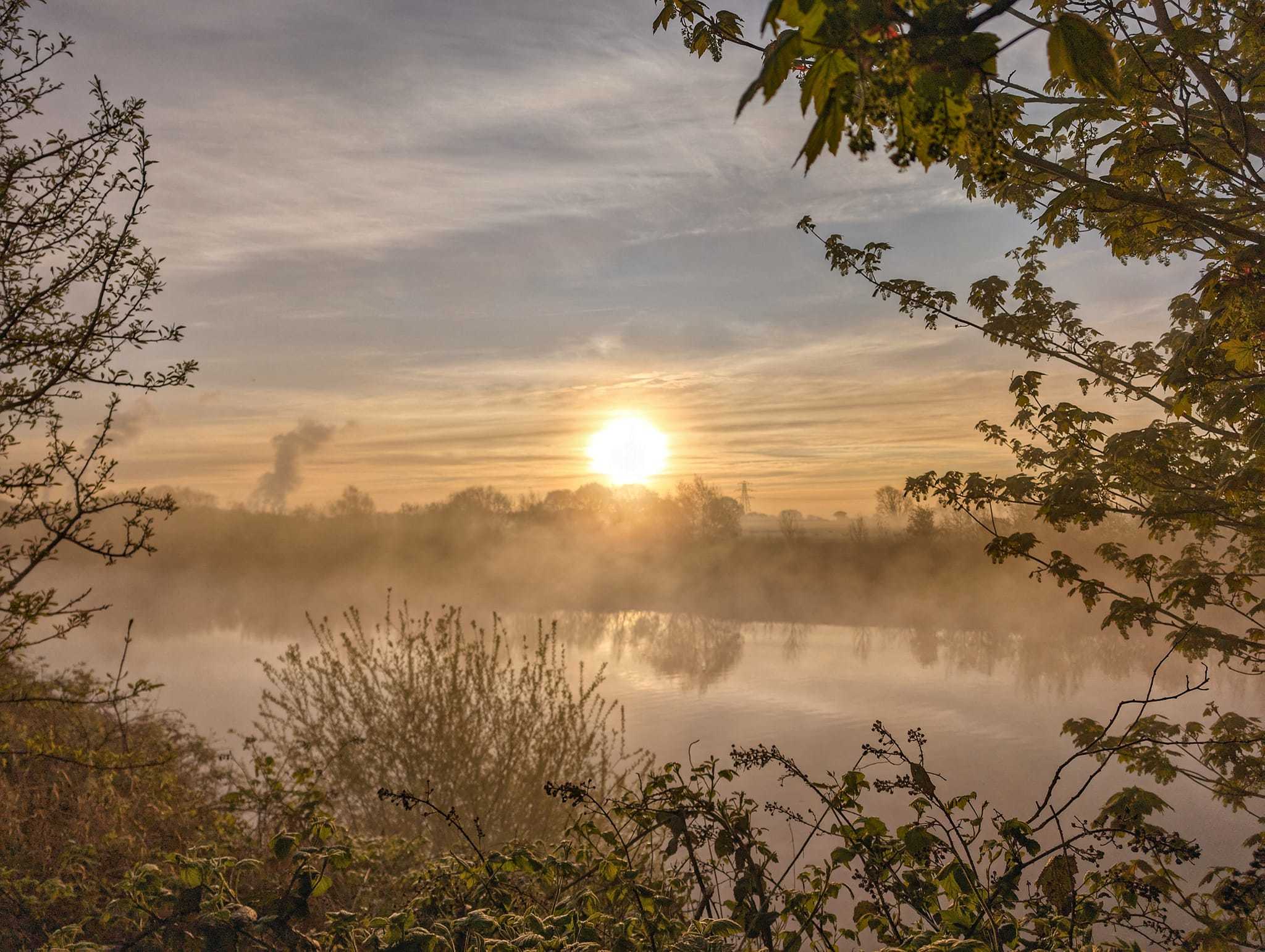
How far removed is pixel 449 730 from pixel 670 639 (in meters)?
18.7

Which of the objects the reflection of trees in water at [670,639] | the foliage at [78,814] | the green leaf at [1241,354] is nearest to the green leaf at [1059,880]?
the green leaf at [1241,354]

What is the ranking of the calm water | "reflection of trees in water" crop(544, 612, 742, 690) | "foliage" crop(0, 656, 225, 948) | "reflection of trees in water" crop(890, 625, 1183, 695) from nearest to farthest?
"foliage" crop(0, 656, 225, 948), the calm water, "reflection of trees in water" crop(890, 625, 1183, 695), "reflection of trees in water" crop(544, 612, 742, 690)

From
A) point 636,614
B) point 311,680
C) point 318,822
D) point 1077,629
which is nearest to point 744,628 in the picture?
point 636,614

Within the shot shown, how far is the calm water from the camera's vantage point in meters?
11.9

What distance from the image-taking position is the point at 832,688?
17234mm

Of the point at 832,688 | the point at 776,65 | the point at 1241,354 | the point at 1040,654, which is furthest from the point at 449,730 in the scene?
the point at 1040,654

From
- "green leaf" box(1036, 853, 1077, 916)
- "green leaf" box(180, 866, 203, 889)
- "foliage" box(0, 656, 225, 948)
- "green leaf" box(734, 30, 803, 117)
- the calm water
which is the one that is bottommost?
the calm water

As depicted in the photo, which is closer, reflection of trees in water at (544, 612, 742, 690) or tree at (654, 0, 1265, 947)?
tree at (654, 0, 1265, 947)

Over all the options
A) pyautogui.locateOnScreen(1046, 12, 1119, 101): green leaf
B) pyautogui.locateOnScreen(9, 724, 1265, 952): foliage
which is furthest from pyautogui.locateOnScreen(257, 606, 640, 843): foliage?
pyautogui.locateOnScreen(1046, 12, 1119, 101): green leaf

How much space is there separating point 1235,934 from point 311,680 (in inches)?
279

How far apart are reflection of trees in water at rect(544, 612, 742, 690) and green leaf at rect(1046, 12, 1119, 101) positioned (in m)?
16.9

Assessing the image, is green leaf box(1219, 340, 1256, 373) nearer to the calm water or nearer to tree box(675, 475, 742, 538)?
the calm water

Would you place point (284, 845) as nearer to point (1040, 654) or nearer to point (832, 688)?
point (832, 688)

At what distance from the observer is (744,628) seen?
27344mm
